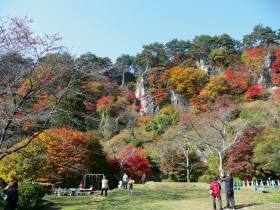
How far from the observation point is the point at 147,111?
161 feet

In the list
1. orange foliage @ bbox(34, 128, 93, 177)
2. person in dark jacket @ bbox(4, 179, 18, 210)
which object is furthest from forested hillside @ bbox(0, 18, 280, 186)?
person in dark jacket @ bbox(4, 179, 18, 210)

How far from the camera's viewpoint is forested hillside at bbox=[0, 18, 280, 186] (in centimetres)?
1268

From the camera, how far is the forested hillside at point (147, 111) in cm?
1268

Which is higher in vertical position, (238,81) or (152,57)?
(152,57)

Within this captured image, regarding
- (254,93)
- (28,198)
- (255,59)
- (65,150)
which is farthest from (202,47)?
(28,198)

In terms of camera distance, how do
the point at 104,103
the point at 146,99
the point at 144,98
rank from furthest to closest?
the point at 144,98 → the point at 146,99 → the point at 104,103

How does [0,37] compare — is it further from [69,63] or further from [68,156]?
[68,156]

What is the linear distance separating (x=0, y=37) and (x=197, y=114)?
120ft

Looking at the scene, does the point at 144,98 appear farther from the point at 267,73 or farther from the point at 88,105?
the point at 267,73

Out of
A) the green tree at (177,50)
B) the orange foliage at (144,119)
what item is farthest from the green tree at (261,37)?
the orange foliage at (144,119)

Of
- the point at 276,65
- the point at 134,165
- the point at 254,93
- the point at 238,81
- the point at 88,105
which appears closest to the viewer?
the point at 134,165

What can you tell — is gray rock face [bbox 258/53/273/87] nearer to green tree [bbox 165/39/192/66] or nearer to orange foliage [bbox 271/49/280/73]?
orange foliage [bbox 271/49/280/73]

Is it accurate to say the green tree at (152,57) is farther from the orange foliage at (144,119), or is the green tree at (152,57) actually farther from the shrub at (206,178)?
the shrub at (206,178)

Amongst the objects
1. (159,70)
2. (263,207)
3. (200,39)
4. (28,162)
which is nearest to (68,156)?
(28,162)
